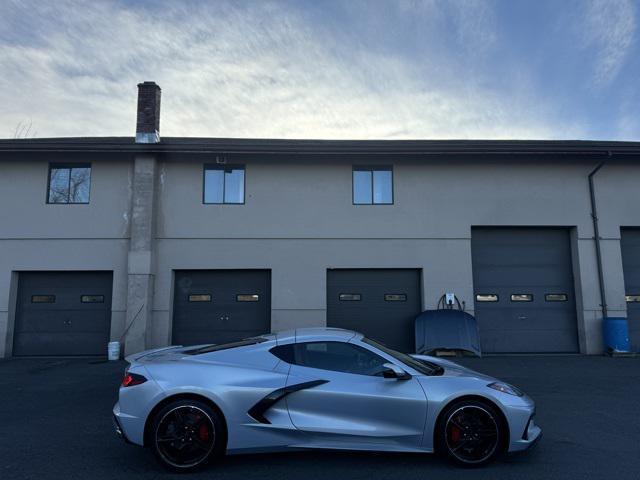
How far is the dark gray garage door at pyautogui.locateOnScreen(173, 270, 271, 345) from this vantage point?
1193cm

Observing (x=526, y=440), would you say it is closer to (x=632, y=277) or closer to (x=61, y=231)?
(x=632, y=277)

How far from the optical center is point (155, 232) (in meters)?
12.0

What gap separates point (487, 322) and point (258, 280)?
5.96 m

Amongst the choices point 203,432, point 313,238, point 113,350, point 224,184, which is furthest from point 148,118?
point 203,432

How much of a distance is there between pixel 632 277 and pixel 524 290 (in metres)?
2.86

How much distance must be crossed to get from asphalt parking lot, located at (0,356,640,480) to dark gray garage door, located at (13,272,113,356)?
2.96 m

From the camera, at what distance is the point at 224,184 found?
40.4 ft

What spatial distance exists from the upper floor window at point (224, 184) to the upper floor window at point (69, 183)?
10.2 feet

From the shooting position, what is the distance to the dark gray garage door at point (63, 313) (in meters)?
11.9

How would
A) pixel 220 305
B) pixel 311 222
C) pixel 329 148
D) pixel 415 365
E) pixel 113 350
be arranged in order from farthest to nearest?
pixel 311 222 → pixel 220 305 → pixel 329 148 → pixel 113 350 → pixel 415 365

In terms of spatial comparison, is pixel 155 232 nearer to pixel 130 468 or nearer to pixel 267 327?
pixel 267 327

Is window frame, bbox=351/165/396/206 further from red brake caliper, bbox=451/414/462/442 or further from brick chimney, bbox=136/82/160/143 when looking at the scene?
red brake caliper, bbox=451/414/462/442

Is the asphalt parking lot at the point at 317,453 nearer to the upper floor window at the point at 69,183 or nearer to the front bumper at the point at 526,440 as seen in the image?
the front bumper at the point at 526,440

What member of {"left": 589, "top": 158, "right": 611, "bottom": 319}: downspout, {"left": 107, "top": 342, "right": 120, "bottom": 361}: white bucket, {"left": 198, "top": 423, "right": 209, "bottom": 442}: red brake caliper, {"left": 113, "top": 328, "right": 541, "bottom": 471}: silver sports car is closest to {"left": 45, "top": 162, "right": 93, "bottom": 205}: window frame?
{"left": 107, "top": 342, "right": 120, "bottom": 361}: white bucket
